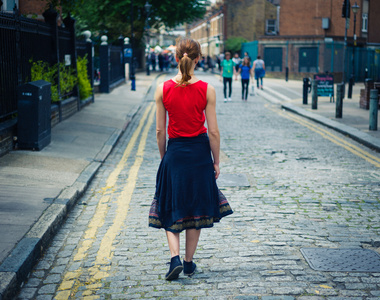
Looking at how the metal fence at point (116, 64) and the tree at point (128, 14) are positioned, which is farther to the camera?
the tree at point (128, 14)

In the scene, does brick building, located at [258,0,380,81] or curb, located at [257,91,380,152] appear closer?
curb, located at [257,91,380,152]

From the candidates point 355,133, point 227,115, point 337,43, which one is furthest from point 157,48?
point 355,133

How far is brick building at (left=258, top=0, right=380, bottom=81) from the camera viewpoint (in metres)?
38.3

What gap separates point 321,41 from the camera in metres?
39.9

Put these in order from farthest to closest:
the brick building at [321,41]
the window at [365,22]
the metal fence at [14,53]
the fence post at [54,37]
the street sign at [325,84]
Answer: the window at [365,22]
the brick building at [321,41]
the street sign at [325,84]
the fence post at [54,37]
the metal fence at [14,53]

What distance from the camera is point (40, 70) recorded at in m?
11.4

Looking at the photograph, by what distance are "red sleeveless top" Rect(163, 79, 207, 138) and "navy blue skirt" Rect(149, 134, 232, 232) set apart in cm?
8

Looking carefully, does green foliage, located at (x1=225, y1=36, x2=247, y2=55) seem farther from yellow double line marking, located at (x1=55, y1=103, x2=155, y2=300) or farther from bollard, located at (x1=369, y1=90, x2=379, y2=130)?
yellow double line marking, located at (x1=55, y1=103, x2=155, y2=300)

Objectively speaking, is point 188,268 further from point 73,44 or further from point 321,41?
point 321,41

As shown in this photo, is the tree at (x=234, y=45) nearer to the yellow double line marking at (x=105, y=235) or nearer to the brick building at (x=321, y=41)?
the brick building at (x=321, y=41)

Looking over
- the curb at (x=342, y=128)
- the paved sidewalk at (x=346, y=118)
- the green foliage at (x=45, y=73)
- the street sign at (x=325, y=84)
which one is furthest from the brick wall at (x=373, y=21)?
the green foliage at (x=45, y=73)

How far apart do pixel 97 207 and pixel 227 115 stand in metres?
10.7

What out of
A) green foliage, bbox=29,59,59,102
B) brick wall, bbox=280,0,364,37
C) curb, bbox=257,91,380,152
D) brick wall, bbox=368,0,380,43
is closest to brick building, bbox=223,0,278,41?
brick wall, bbox=280,0,364,37

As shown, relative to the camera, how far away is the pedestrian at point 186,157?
4.14 metres
